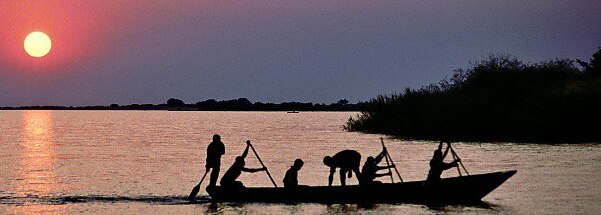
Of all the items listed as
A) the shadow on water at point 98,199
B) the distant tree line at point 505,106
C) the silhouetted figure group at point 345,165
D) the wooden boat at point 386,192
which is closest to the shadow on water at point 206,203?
the shadow on water at point 98,199

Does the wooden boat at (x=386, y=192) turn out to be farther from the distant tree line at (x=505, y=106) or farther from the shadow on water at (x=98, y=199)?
the distant tree line at (x=505, y=106)

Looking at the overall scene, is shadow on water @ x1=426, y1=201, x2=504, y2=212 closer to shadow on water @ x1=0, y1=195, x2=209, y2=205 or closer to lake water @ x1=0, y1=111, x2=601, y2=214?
lake water @ x1=0, y1=111, x2=601, y2=214

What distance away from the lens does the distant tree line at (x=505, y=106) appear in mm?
59250

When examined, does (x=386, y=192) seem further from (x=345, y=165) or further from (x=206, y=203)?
(x=206, y=203)

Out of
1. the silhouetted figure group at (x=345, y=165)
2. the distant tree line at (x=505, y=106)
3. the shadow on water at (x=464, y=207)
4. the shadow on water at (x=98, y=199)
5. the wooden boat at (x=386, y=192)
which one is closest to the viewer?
the shadow on water at (x=464, y=207)

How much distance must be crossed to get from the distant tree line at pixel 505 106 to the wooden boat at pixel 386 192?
109 feet

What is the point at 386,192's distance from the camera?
27.1 metres

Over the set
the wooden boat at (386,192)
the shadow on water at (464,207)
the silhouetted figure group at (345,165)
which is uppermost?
the silhouetted figure group at (345,165)

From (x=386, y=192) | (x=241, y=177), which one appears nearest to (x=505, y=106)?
(x=241, y=177)

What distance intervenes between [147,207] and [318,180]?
1029 cm

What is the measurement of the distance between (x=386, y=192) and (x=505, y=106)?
3768cm

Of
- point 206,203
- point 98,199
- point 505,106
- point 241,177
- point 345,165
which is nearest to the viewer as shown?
point 345,165

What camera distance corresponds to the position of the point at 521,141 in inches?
2382

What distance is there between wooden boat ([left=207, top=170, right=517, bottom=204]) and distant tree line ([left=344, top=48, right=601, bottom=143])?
33088 mm
